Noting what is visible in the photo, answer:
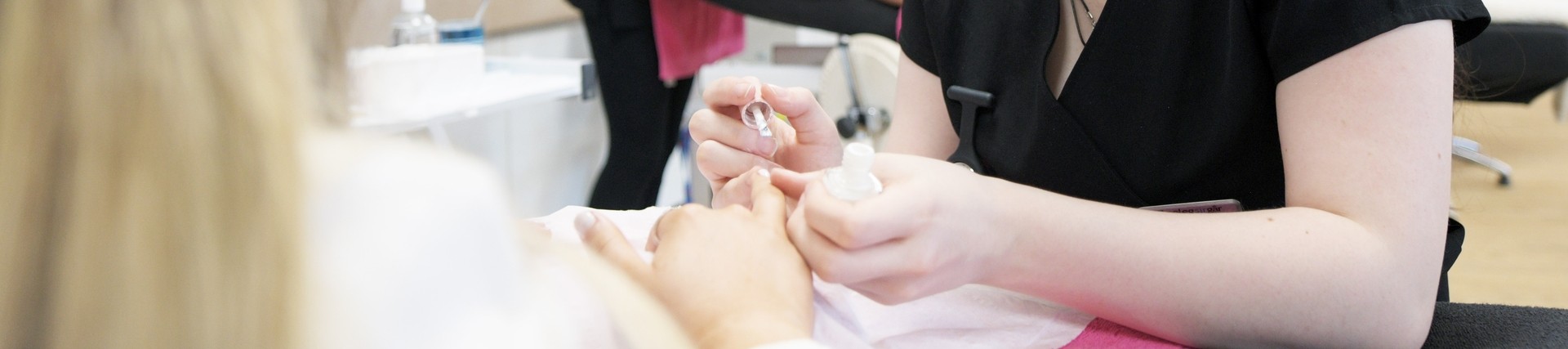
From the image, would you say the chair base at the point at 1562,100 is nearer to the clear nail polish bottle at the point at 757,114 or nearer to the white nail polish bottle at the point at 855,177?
the clear nail polish bottle at the point at 757,114

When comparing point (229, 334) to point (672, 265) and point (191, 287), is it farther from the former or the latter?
point (672, 265)

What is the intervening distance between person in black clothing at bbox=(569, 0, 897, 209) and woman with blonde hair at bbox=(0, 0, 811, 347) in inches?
67.0

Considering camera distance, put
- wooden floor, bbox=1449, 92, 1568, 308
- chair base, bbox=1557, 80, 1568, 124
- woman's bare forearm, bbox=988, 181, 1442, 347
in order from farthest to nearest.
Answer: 1. chair base, bbox=1557, 80, 1568, 124
2. wooden floor, bbox=1449, 92, 1568, 308
3. woman's bare forearm, bbox=988, 181, 1442, 347

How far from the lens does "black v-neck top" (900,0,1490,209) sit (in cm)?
75

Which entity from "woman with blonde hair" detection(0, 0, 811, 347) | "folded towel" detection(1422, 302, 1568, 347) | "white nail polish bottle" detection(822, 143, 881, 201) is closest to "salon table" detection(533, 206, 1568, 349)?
"folded towel" detection(1422, 302, 1568, 347)

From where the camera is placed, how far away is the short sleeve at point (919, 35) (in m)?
1.03

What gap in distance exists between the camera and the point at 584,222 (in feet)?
2.00

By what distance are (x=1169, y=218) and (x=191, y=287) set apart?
0.55m

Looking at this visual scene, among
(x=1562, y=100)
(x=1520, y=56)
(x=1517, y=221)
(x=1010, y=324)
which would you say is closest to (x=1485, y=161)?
(x=1562, y=100)

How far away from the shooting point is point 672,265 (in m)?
0.58

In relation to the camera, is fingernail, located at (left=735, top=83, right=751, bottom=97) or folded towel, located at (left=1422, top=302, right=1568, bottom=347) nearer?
folded towel, located at (left=1422, top=302, right=1568, bottom=347)

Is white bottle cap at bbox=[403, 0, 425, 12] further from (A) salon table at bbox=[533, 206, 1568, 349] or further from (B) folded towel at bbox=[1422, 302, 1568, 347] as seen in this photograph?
(B) folded towel at bbox=[1422, 302, 1568, 347]

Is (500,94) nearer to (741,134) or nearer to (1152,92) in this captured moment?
(741,134)

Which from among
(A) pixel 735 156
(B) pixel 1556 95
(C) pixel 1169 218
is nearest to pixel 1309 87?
(C) pixel 1169 218
